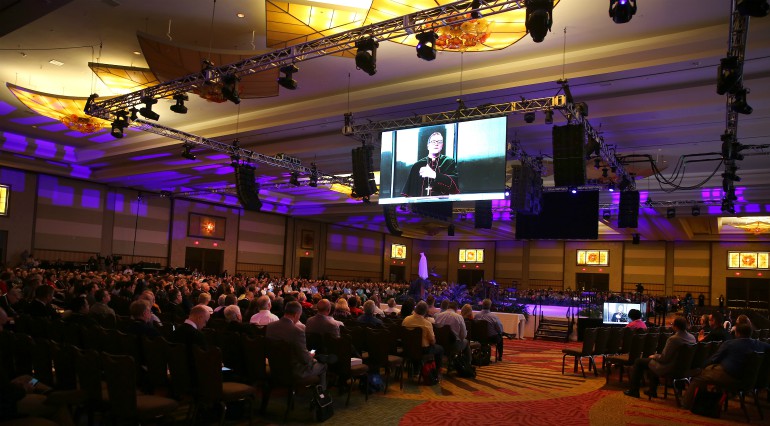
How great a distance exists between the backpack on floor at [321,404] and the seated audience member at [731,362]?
4330 millimetres

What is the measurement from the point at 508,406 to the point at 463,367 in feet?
6.15

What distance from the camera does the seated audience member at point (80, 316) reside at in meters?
5.85

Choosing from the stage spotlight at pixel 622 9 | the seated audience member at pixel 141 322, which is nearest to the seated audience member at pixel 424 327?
the seated audience member at pixel 141 322

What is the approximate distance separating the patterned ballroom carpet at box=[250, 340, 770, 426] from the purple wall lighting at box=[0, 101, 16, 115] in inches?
514

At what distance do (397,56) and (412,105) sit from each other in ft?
4.39

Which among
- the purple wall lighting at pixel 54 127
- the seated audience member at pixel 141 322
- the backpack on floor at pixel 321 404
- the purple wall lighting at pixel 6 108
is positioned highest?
the purple wall lighting at pixel 6 108

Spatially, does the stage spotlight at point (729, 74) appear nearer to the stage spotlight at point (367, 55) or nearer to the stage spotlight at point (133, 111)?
the stage spotlight at point (367, 55)

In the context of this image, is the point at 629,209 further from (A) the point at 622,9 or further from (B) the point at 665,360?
(A) the point at 622,9

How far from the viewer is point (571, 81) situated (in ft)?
30.6

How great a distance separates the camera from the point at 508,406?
6566 millimetres

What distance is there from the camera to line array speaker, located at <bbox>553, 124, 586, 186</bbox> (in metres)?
10.2

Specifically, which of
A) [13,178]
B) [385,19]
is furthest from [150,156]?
[385,19]

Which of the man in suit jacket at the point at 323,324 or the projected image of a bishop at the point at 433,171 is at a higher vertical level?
the projected image of a bishop at the point at 433,171

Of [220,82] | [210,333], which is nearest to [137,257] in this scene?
[220,82]
